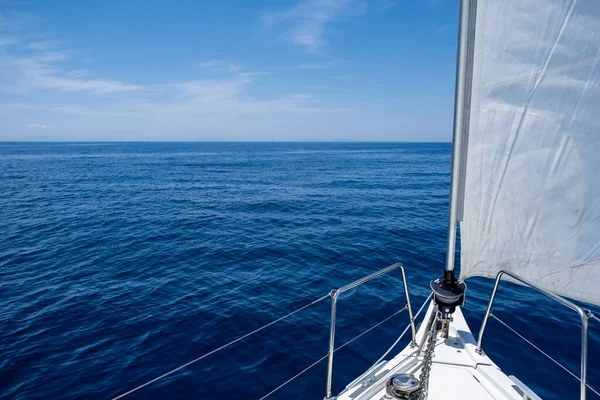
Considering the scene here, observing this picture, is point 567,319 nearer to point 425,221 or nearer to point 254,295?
point 254,295

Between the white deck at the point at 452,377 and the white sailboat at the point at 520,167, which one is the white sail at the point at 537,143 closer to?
the white sailboat at the point at 520,167

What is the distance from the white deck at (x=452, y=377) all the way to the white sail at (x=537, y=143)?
4.12 feet

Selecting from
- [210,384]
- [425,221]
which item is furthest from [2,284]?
[425,221]

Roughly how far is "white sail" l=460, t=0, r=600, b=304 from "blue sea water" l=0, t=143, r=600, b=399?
528 cm

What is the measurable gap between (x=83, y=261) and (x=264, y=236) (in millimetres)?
8762

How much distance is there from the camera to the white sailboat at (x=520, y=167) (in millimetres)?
3234

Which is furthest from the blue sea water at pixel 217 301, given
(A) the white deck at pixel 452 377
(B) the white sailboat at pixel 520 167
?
(B) the white sailboat at pixel 520 167

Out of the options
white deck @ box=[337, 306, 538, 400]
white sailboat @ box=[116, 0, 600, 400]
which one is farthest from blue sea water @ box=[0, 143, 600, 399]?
white sailboat @ box=[116, 0, 600, 400]

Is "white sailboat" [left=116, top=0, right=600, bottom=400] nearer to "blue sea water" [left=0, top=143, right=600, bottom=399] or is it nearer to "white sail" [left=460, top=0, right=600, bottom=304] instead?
"white sail" [left=460, top=0, right=600, bottom=304]

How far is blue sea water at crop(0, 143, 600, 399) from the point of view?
26.4 feet

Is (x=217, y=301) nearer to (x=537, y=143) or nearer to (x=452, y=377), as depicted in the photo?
(x=452, y=377)

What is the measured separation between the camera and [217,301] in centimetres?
1164

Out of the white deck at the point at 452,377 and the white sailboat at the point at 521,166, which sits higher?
the white sailboat at the point at 521,166

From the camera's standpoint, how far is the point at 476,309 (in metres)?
10.5
